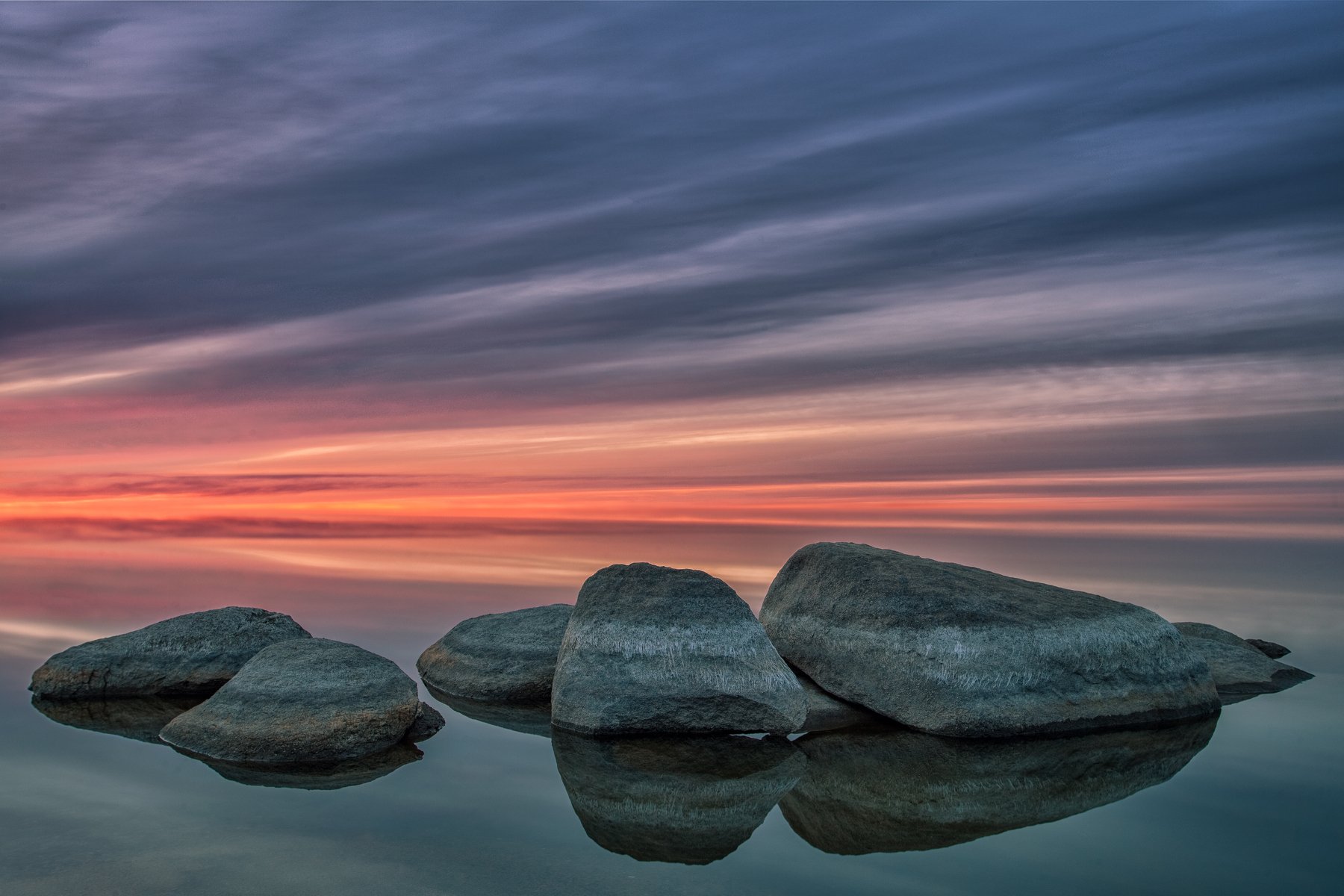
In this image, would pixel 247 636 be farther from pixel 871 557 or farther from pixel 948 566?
pixel 948 566

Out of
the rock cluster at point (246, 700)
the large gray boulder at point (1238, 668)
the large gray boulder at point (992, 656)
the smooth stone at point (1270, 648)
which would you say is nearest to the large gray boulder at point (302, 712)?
the rock cluster at point (246, 700)

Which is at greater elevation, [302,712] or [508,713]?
[302,712]

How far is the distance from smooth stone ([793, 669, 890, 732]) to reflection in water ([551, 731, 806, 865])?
0.65 metres

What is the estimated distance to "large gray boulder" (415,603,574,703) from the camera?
43.8 feet

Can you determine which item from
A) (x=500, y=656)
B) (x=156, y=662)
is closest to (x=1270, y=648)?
(x=500, y=656)

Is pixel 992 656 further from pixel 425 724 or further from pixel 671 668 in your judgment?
pixel 425 724

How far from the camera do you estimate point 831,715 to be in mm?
12188

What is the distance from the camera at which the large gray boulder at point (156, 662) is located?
1335 centimetres

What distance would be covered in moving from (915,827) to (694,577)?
418cm

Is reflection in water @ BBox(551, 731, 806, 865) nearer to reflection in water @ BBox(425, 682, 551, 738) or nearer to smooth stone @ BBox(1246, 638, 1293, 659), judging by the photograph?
reflection in water @ BBox(425, 682, 551, 738)

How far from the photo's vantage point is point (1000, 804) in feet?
31.1

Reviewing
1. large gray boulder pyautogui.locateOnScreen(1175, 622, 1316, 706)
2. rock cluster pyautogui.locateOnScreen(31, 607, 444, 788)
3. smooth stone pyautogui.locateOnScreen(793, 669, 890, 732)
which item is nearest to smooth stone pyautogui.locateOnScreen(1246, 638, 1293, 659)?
large gray boulder pyautogui.locateOnScreen(1175, 622, 1316, 706)

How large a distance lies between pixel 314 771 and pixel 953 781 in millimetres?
6238

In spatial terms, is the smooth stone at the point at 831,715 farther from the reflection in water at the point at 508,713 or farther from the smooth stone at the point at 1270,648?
the smooth stone at the point at 1270,648
